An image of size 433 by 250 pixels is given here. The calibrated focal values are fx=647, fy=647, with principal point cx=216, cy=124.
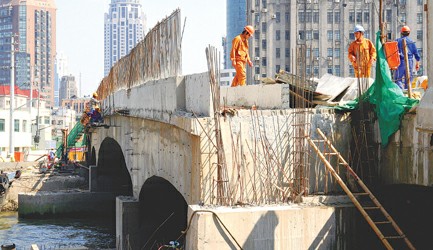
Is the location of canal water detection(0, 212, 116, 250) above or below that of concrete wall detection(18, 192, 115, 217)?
below

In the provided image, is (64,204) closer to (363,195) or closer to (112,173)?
(112,173)

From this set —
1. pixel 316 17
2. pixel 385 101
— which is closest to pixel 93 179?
pixel 385 101

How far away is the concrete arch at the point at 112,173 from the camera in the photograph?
122 feet

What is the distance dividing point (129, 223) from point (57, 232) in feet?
37.9

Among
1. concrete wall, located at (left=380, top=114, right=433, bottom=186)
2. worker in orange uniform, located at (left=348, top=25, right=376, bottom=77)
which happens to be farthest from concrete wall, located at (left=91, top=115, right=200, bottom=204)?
worker in orange uniform, located at (left=348, top=25, right=376, bottom=77)

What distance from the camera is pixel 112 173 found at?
38.5m

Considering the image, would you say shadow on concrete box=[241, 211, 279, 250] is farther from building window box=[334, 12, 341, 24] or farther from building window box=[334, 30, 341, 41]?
building window box=[334, 12, 341, 24]

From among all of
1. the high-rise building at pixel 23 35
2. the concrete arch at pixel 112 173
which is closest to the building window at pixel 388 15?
the concrete arch at pixel 112 173

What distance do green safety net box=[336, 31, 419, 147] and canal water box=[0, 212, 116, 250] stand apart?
687 inches

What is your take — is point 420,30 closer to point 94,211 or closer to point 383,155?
point 94,211

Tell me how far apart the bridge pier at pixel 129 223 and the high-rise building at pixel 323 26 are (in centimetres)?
6374

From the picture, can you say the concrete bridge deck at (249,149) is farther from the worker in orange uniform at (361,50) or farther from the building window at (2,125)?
the building window at (2,125)

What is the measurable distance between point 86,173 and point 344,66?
51.9m

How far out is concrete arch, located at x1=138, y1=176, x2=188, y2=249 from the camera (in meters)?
21.1
